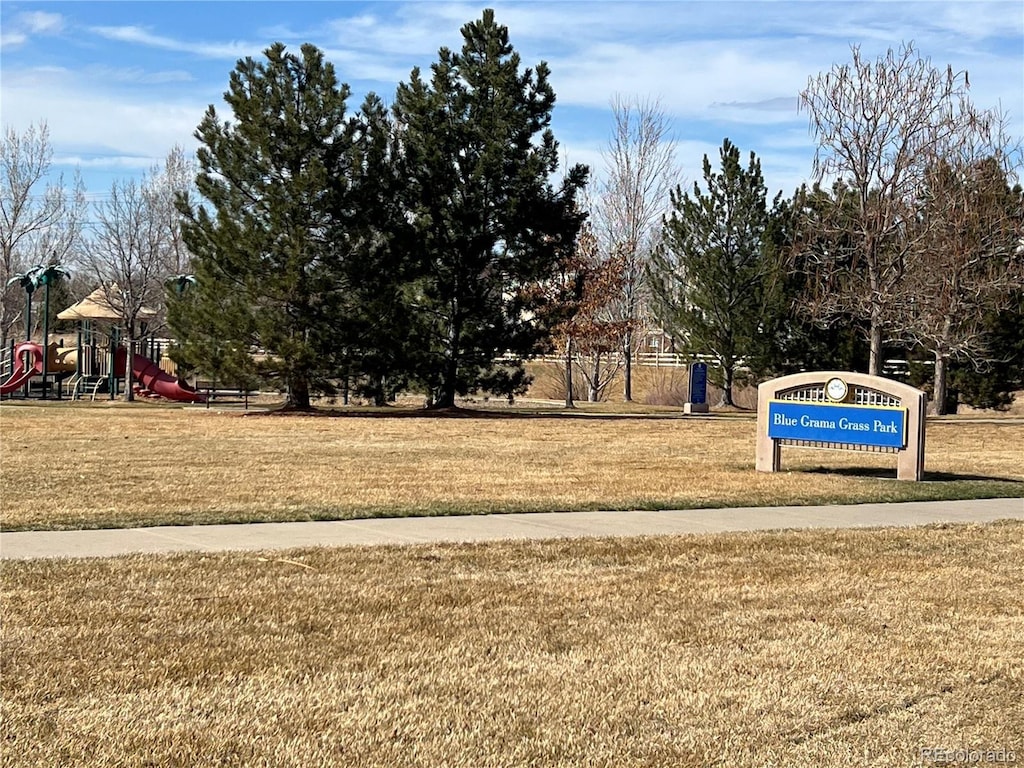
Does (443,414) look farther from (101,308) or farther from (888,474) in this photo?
(101,308)

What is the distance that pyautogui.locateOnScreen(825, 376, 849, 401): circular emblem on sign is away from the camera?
15.8 meters

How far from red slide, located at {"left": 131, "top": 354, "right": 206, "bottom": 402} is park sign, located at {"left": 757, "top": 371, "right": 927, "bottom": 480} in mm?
25451

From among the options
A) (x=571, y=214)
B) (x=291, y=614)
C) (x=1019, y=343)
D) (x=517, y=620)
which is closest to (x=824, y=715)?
(x=517, y=620)

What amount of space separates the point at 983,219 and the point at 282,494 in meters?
27.6

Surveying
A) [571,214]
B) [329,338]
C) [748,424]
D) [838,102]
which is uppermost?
[838,102]

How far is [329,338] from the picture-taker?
100 ft

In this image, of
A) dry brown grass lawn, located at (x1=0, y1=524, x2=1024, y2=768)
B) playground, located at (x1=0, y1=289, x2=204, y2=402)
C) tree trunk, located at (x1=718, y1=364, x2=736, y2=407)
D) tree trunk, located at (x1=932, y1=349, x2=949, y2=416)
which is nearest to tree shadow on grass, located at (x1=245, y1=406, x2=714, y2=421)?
playground, located at (x1=0, y1=289, x2=204, y2=402)

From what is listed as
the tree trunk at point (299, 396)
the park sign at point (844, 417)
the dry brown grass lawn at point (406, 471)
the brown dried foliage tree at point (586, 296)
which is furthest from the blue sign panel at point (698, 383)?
the park sign at point (844, 417)

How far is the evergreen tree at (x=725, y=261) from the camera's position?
132 ft

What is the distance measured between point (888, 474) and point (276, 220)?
58.6 feet

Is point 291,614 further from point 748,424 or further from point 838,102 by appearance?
point 838,102

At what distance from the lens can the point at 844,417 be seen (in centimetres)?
1573

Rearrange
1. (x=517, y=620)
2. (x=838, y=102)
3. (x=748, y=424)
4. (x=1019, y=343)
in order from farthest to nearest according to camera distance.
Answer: (x=1019, y=343) → (x=838, y=102) → (x=748, y=424) → (x=517, y=620)

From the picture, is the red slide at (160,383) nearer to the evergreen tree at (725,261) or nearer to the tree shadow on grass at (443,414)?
the tree shadow on grass at (443,414)
